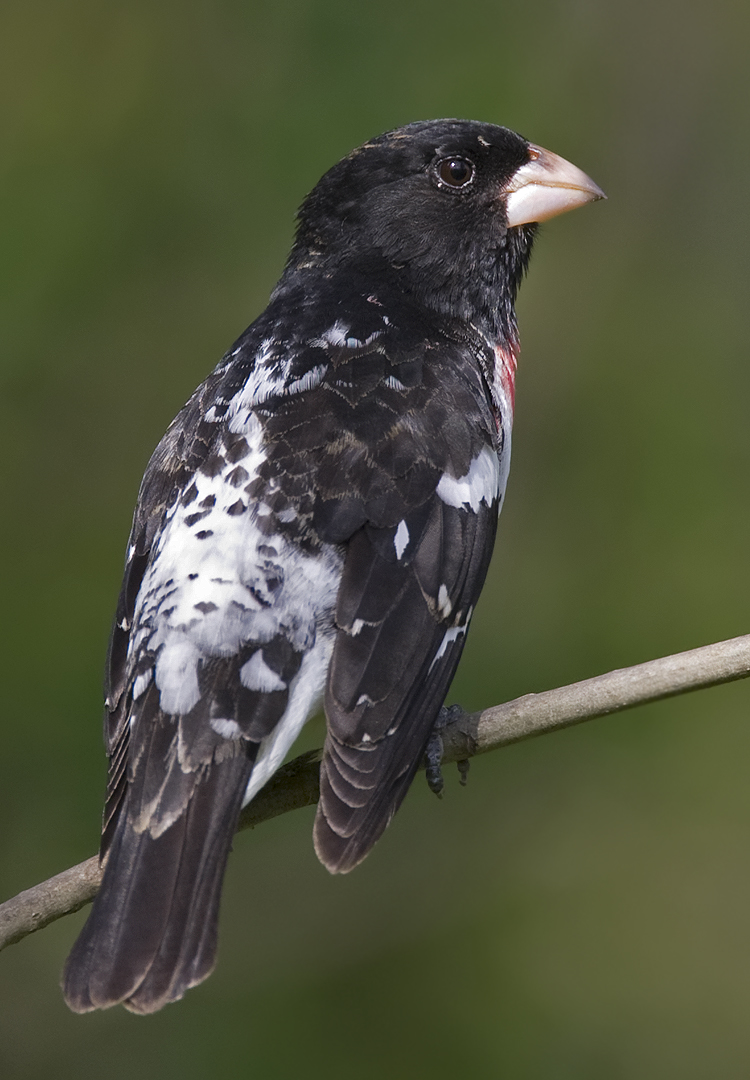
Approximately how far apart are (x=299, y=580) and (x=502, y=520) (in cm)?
268

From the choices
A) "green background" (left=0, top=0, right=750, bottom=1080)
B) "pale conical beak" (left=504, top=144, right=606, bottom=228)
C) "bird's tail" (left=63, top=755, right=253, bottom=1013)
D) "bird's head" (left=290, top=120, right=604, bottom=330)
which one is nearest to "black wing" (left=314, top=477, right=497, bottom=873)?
"bird's tail" (left=63, top=755, right=253, bottom=1013)

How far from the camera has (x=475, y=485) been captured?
3.26m

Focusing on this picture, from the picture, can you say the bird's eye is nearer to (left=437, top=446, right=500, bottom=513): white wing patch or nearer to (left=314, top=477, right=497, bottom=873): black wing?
(left=437, top=446, right=500, bottom=513): white wing patch

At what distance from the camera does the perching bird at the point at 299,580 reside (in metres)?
2.69

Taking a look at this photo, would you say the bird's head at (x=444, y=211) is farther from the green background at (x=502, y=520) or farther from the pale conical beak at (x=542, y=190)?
the green background at (x=502, y=520)

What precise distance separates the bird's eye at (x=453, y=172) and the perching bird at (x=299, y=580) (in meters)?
0.13

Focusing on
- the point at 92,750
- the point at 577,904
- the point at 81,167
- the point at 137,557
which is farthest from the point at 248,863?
the point at 81,167

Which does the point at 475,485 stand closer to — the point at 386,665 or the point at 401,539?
the point at 401,539

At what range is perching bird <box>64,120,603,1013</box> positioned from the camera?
2693 mm

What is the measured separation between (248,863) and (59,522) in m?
1.61

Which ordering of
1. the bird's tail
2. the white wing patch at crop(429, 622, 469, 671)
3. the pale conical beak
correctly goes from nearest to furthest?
the bird's tail → the white wing patch at crop(429, 622, 469, 671) → the pale conical beak

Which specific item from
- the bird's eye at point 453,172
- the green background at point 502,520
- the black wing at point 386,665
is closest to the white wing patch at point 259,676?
the black wing at point 386,665

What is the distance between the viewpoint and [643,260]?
19.3ft

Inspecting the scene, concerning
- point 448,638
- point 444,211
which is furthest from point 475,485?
point 444,211
